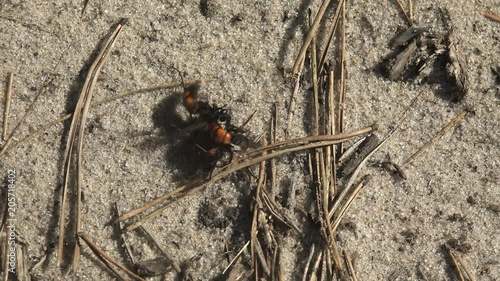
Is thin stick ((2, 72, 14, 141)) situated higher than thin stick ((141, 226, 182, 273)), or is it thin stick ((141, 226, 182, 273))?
thin stick ((2, 72, 14, 141))

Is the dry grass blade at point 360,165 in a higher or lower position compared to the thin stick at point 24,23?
lower

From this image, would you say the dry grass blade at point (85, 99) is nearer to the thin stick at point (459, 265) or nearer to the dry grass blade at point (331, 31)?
the dry grass blade at point (331, 31)

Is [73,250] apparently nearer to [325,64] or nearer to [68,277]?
[68,277]

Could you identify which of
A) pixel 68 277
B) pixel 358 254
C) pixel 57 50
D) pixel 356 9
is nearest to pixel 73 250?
pixel 68 277

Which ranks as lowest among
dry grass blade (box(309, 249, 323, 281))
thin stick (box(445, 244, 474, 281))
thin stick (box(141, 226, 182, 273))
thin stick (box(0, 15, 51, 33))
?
thin stick (box(445, 244, 474, 281))

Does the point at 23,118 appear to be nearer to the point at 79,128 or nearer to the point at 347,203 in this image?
the point at 79,128

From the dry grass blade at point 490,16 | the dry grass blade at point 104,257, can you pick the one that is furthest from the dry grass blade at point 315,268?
the dry grass blade at point 490,16

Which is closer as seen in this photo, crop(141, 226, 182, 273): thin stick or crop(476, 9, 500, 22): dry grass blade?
crop(141, 226, 182, 273): thin stick

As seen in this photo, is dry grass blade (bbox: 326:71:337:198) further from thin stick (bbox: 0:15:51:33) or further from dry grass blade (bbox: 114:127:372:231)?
thin stick (bbox: 0:15:51:33)

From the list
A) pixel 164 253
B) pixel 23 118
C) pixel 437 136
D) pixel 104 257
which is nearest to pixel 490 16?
pixel 437 136

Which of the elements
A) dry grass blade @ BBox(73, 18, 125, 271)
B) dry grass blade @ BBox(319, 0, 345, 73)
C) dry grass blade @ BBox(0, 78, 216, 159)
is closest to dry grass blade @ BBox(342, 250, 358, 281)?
dry grass blade @ BBox(319, 0, 345, 73)
